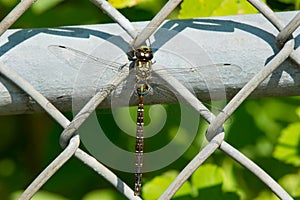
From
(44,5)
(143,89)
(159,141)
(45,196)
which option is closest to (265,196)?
(159,141)

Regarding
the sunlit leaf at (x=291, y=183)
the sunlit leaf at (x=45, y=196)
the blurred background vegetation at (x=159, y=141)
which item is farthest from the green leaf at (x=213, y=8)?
the sunlit leaf at (x=45, y=196)

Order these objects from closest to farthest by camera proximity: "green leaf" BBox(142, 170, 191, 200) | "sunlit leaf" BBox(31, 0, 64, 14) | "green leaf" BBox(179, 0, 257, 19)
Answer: "green leaf" BBox(179, 0, 257, 19) → "green leaf" BBox(142, 170, 191, 200) → "sunlit leaf" BBox(31, 0, 64, 14)

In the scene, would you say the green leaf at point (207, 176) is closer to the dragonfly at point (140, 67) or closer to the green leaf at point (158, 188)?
the green leaf at point (158, 188)

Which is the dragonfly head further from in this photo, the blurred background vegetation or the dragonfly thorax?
the blurred background vegetation

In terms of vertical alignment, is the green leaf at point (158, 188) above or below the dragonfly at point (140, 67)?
below

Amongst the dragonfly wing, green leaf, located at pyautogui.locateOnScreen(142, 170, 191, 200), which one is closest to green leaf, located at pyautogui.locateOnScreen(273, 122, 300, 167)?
green leaf, located at pyautogui.locateOnScreen(142, 170, 191, 200)

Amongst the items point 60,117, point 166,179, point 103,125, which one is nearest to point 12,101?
point 60,117

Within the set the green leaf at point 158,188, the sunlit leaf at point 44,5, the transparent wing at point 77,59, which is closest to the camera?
the transparent wing at point 77,59
